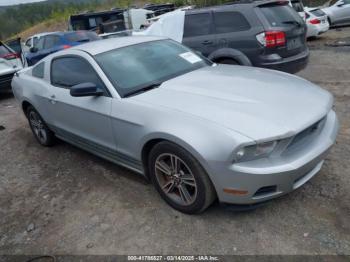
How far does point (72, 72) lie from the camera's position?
4027 mm

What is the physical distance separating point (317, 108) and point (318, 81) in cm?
442

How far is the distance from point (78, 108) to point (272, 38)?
11.2 ft

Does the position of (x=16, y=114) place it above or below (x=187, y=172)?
below

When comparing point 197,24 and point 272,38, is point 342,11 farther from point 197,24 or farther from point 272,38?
point 272,38

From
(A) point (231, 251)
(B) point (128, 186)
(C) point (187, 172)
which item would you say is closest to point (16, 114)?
(B) point (128, 186)

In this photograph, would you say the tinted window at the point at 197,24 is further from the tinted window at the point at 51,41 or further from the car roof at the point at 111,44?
the tinted window at the point at 51,41

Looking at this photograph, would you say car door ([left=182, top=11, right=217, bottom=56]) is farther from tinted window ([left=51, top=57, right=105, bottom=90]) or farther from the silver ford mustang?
tinted window ([left=51, top=57, right=105, bottom=90])

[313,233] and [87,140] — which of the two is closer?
[313,233]

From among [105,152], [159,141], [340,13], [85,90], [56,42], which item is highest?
[85,90]

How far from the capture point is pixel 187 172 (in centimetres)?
293

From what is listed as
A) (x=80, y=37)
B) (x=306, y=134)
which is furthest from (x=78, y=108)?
(x=80, y=37)

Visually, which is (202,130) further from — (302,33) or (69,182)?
(302,33)

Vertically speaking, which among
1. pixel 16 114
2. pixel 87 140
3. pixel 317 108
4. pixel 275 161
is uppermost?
Answer: pixel 317 108

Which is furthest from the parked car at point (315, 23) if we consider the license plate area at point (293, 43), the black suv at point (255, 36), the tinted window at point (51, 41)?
the tinted window at point (51, 41)
